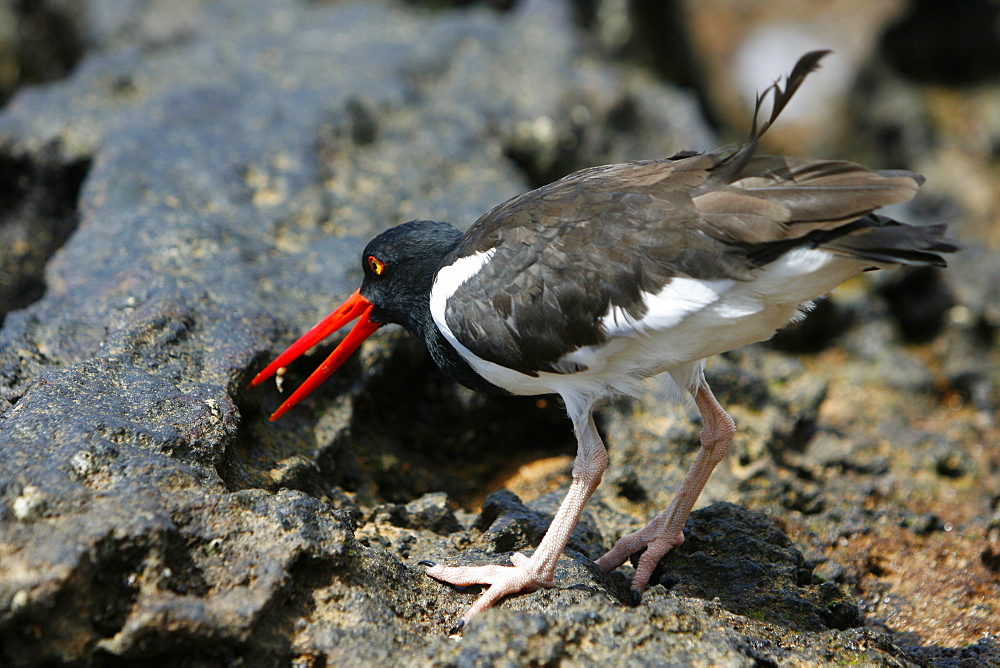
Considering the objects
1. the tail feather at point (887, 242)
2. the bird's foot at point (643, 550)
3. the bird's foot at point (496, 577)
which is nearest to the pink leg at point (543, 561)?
the bird's foot at point (496, 577)

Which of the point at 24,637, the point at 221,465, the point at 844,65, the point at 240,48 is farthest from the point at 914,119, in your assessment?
the point at 24,637

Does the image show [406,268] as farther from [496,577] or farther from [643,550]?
[643,550]

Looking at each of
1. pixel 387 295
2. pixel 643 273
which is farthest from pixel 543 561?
pixel 387 295

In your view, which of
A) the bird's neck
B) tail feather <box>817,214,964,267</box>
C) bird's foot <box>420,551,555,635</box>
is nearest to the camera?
tail feather <box>817,214,964,267</box>

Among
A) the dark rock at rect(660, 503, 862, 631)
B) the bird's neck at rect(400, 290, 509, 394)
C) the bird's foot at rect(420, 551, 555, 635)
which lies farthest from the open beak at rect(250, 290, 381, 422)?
the dark rock at rect(660, 503, 862, 631)

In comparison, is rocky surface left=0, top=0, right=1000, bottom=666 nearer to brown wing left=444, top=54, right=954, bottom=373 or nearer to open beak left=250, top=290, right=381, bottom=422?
open beak left=250, top=290, right=381, bottom=422

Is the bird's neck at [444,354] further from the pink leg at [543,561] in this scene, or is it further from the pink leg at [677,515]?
the pink leg at [677,515]
